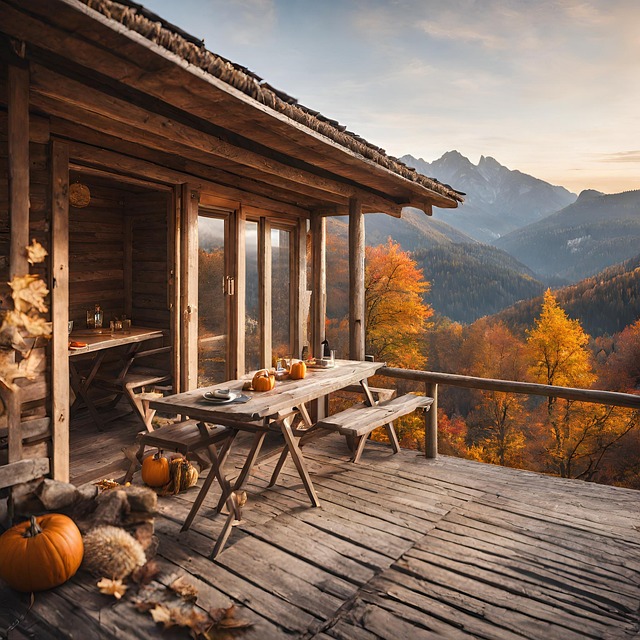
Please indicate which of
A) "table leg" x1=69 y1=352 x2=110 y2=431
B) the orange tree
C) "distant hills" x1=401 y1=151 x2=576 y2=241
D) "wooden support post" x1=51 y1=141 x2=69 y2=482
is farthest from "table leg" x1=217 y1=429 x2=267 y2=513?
"distant hills" x1=401 y1=151 x2=576 y2=241

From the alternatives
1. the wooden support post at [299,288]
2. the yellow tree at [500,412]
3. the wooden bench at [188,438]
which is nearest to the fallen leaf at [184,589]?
the wooden bench at [188,438]

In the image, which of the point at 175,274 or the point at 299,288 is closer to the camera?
the point at 175,274

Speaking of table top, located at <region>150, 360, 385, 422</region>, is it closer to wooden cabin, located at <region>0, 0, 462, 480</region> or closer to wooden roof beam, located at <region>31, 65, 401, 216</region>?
wooden cabin, located at <region>0, 0, 462, 480</region>

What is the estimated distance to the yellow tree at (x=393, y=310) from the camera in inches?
852

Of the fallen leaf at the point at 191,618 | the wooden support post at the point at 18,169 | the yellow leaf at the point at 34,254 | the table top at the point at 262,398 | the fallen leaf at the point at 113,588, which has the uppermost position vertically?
the wooden support post at the point at 18,169

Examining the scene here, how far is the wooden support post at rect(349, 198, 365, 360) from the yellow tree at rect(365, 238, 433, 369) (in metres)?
15.6

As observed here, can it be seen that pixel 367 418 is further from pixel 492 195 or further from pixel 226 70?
pixel 492 195

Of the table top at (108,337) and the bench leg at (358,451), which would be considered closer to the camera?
the table top at (108,337)

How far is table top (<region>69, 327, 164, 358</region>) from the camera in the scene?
5.05 m

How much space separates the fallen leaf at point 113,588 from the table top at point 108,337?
8.04 ft

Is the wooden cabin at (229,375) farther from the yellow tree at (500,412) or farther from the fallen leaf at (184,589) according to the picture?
the yellow tree at (500,412)

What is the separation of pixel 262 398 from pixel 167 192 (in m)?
2.75

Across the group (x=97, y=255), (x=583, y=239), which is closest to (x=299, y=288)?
(x=97, y=255)

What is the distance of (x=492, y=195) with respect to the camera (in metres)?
65.8
